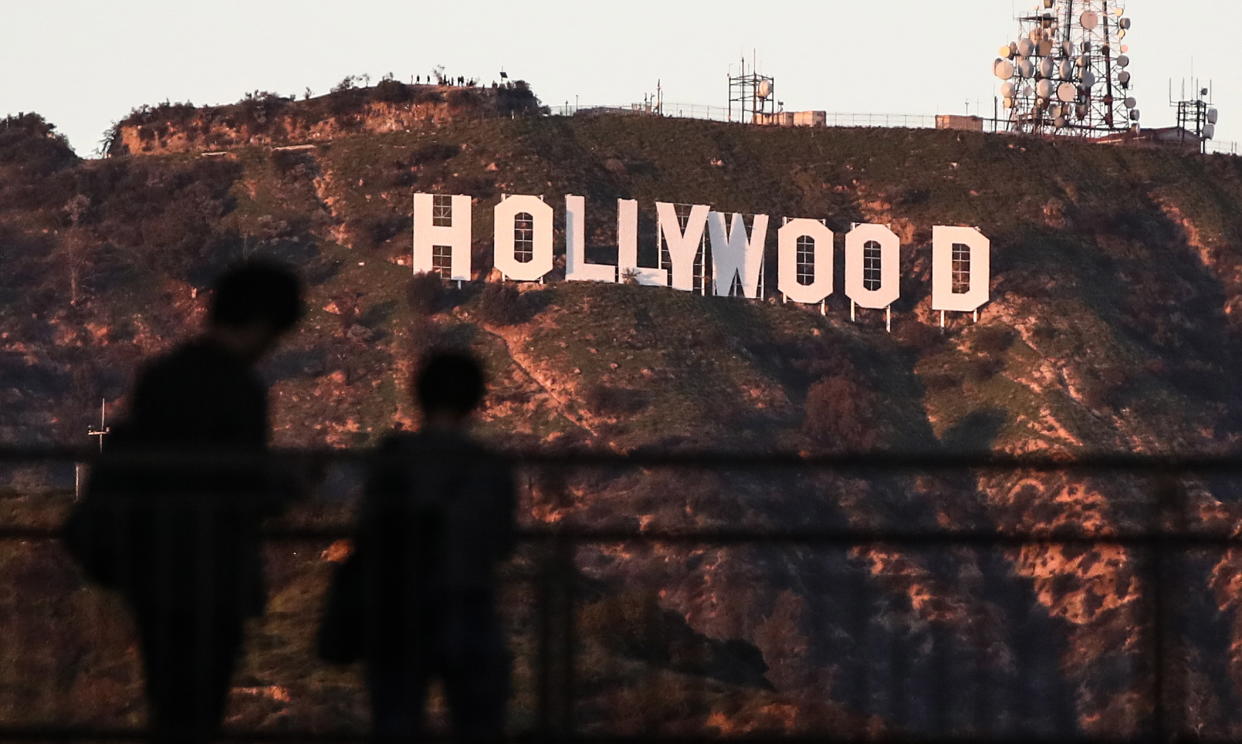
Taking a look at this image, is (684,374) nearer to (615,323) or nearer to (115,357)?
(615,323)

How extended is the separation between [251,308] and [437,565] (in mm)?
1281

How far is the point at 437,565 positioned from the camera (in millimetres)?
8484

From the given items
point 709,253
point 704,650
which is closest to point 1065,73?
point 709,253

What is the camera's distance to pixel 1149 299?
94.6 metres

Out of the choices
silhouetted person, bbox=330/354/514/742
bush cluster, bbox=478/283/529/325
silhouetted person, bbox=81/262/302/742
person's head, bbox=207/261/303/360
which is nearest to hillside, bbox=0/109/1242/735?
bush cluster, bbox=478/283/529/325

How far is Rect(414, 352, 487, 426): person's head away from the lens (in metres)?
8.32

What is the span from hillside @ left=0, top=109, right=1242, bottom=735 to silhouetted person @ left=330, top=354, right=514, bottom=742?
43.6 m

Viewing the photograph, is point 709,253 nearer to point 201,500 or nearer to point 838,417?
point 838,417

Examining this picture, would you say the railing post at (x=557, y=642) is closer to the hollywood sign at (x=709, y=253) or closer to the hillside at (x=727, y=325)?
the hillside at (x=727, y=325)

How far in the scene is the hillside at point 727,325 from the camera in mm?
69125

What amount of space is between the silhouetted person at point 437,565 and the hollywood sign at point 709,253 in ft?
232

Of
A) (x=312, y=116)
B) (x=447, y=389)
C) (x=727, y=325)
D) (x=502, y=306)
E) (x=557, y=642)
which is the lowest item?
(x=557, y=642)

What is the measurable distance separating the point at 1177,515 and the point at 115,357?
259ft

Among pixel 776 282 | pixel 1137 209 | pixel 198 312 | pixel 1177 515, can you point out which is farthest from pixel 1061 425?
pixel 1177 515
